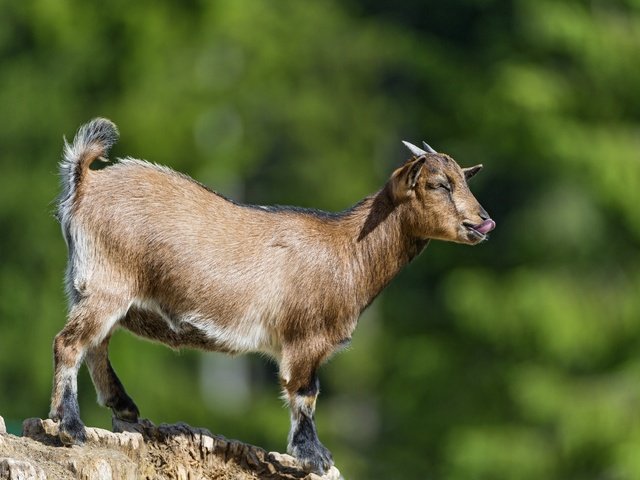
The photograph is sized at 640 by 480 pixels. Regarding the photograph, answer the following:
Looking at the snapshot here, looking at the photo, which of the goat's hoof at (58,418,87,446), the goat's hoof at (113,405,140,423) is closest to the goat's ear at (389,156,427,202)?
the goat's hoof at (113,405,140,423)

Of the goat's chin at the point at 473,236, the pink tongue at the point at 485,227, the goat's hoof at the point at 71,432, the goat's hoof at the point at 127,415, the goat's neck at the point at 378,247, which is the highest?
the pink tongue at the point at 485,227

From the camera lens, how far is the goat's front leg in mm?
11227

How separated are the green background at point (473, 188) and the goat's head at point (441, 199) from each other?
16.1 meters

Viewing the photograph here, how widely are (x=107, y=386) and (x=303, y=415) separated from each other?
1237 mm

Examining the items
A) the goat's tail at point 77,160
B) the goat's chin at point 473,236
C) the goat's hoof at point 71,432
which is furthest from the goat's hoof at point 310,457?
the goat's tail at point 77,160

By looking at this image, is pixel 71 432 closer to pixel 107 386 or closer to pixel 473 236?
pixel 107 386

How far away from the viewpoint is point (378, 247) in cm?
1148

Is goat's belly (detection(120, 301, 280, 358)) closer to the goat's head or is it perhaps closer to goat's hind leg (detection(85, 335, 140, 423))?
goat's hind leg (detection(85, 335, 140, 423))

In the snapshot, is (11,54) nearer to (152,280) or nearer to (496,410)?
(496,410)

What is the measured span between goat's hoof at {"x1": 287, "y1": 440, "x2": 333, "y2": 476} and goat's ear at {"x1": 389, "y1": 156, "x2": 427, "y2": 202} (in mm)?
1639

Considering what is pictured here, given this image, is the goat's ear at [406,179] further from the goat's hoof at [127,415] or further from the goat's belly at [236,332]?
the goat's hoof at [127,415]

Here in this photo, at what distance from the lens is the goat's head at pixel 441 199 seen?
11117 millimetres

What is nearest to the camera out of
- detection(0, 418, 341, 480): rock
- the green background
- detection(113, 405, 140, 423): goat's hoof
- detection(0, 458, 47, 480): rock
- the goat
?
detection(0, 458, 47, 480): rock

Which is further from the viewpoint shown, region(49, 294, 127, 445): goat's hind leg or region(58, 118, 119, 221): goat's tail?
region(58, 118, 119, 221): goat's tail
